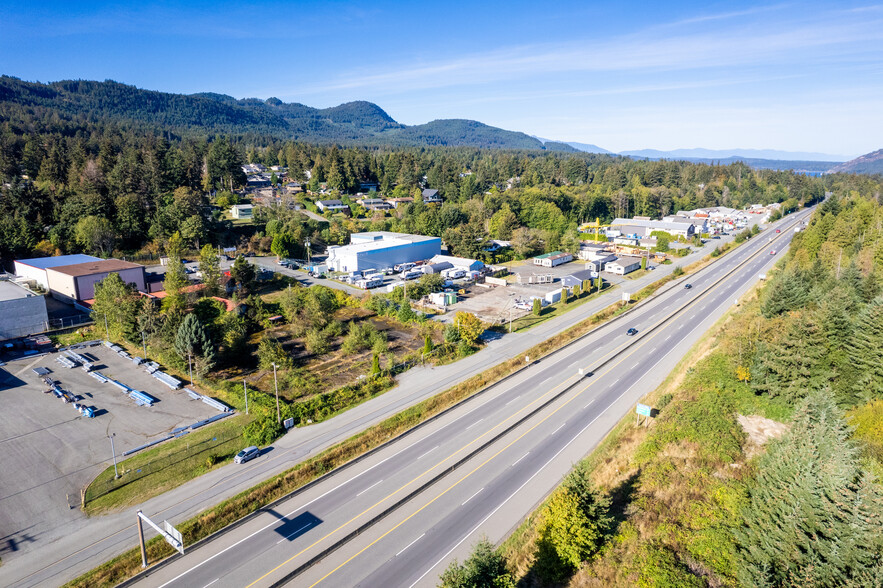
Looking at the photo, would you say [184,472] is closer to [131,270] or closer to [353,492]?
[353,492]

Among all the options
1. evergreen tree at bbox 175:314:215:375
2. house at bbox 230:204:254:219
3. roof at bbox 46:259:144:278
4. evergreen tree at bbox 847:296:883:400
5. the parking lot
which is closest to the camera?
the parking lot

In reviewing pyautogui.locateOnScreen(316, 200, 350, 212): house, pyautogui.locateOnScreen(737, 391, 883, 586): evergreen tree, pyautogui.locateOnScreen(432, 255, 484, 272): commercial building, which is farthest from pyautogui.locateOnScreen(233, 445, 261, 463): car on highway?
pyautogui.locateOnScreen(316, 200, 350, 212): house

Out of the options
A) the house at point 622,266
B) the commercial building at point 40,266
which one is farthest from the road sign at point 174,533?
the house at point 622,266

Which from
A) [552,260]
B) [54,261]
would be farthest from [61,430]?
[552,260]

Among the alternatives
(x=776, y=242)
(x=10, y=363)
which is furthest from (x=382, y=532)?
(x=776, y=242)

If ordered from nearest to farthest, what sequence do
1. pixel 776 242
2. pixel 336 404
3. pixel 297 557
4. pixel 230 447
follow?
pixel 297 557 < pixel 230 447 < pixel 336 404 < pixel 776 242

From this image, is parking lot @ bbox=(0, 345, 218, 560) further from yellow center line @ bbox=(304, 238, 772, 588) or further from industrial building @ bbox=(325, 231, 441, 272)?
industrial building @ bbox=(325, 231, 441, 272)

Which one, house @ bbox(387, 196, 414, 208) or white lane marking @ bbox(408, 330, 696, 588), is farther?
house @ bbox(387, 196, 414, 208)
